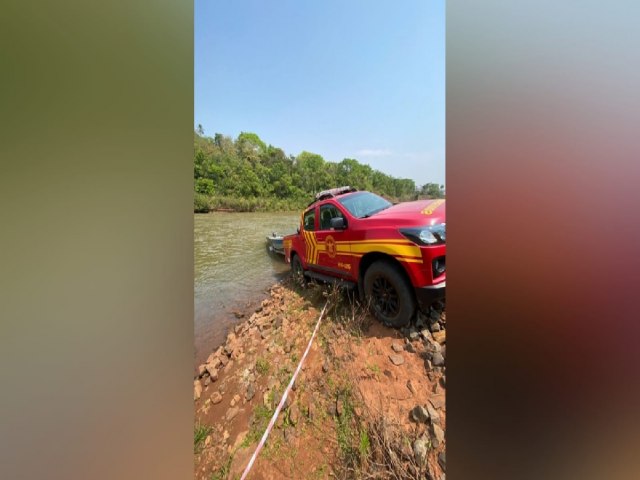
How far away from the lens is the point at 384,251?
2.23 meters

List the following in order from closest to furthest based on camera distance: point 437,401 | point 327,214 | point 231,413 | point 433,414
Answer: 1. point 433,414
2. point 437,401
3. point 231,413
4. point 327,214

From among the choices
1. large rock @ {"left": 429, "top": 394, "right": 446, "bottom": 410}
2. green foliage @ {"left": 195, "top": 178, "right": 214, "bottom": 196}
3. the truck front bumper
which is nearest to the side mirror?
the truck front bumper

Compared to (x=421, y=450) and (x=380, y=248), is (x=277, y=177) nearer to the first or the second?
(x=380, y=248)

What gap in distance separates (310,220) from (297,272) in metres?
1.18

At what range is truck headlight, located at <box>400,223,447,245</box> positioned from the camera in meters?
1.93

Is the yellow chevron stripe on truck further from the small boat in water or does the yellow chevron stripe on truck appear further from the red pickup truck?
the small boat in water

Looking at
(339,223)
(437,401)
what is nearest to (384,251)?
(339,223)

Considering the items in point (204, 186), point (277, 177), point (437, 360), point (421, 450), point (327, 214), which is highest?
point (277, 177)

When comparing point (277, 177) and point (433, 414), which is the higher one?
point (277, 177)
